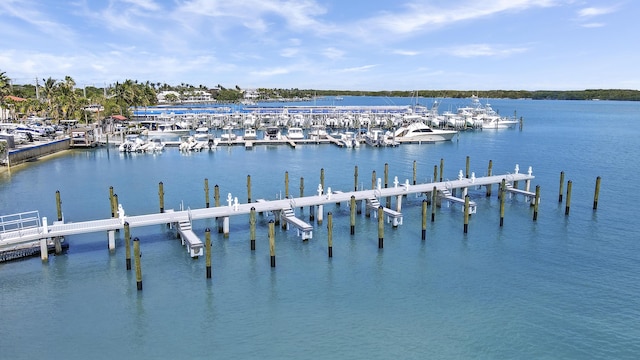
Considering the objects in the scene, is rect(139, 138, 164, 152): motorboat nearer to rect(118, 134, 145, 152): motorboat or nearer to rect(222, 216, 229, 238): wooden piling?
rect(118, 134, 145, 152): motorboat

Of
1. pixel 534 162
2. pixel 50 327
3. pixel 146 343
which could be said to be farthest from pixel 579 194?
pixel 50 327

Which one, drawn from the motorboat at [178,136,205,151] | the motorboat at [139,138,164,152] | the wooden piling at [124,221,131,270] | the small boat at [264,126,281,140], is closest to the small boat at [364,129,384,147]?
the small boat at [264,126,281,140]

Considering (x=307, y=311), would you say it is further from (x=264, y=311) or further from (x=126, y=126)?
(x=126, y=126)

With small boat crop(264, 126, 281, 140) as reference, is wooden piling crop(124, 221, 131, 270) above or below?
below

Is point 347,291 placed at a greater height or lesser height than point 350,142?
lesser

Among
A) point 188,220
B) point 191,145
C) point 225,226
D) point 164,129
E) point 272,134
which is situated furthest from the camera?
point 164,129

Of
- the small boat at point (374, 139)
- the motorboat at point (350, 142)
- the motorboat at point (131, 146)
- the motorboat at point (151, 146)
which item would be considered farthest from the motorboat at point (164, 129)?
the small boat at point (374, 139)

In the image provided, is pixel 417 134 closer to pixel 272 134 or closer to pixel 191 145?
pixel 272 134

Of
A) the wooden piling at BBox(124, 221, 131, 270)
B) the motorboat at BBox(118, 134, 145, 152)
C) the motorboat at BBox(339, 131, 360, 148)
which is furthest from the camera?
the motorboat at BBox(339, 131, 360, 148)

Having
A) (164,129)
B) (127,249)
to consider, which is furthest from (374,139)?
(127,249)
